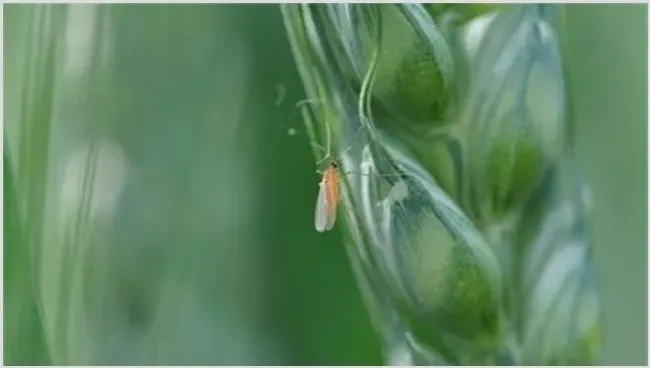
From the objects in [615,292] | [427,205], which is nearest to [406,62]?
[427,205]

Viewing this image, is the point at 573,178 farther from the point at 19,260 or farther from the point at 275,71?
the point at 19,260

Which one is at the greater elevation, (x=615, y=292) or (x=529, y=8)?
(x=529, y=8)

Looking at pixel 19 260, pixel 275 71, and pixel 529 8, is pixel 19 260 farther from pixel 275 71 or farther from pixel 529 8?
pixel 529 8

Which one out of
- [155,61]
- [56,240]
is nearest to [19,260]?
[56,240]
